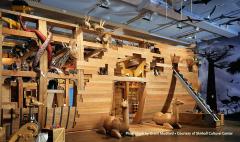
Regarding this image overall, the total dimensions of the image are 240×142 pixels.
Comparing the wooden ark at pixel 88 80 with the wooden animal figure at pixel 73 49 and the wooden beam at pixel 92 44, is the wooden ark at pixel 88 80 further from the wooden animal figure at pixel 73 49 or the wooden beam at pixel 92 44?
the wooden animal figure at pixel 73 49

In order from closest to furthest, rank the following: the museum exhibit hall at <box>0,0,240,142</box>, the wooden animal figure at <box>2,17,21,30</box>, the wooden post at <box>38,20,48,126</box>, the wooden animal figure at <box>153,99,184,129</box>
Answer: the wooden animal figure at <box>2,17,21,30</box>, the museum exhibit hall at <box>0,0,240,142</box>, the wooden post at <box>38,20,48,126</box>, the wooden animal figure at <box>153,99,184,129</box>

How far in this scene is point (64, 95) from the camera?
8.08 m

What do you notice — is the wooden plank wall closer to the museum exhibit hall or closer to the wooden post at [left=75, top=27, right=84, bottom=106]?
the museum exhibit hall

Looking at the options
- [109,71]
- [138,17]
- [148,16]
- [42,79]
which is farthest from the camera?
[138,17]

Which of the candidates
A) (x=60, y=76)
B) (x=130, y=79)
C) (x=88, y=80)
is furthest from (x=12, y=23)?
(x=130, y=79)

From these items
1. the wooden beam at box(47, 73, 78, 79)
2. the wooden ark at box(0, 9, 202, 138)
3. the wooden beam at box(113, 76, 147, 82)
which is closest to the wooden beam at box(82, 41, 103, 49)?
the wooden ark at box(0, 9, 202, 138)

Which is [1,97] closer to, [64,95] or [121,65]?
[64,95]

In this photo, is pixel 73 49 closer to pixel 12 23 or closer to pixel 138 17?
pixel 12 23

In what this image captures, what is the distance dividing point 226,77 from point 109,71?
6.74m

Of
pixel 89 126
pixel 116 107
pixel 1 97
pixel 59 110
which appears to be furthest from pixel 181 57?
pixel 1 97

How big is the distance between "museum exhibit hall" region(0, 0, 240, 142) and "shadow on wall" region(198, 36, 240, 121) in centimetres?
5

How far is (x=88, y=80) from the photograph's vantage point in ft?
24.3

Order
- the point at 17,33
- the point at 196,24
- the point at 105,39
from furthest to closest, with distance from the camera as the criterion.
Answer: the point at 196,24 → the point at 105,39 → the point at 17,33

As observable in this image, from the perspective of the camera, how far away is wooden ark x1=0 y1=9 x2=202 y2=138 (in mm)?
6066
